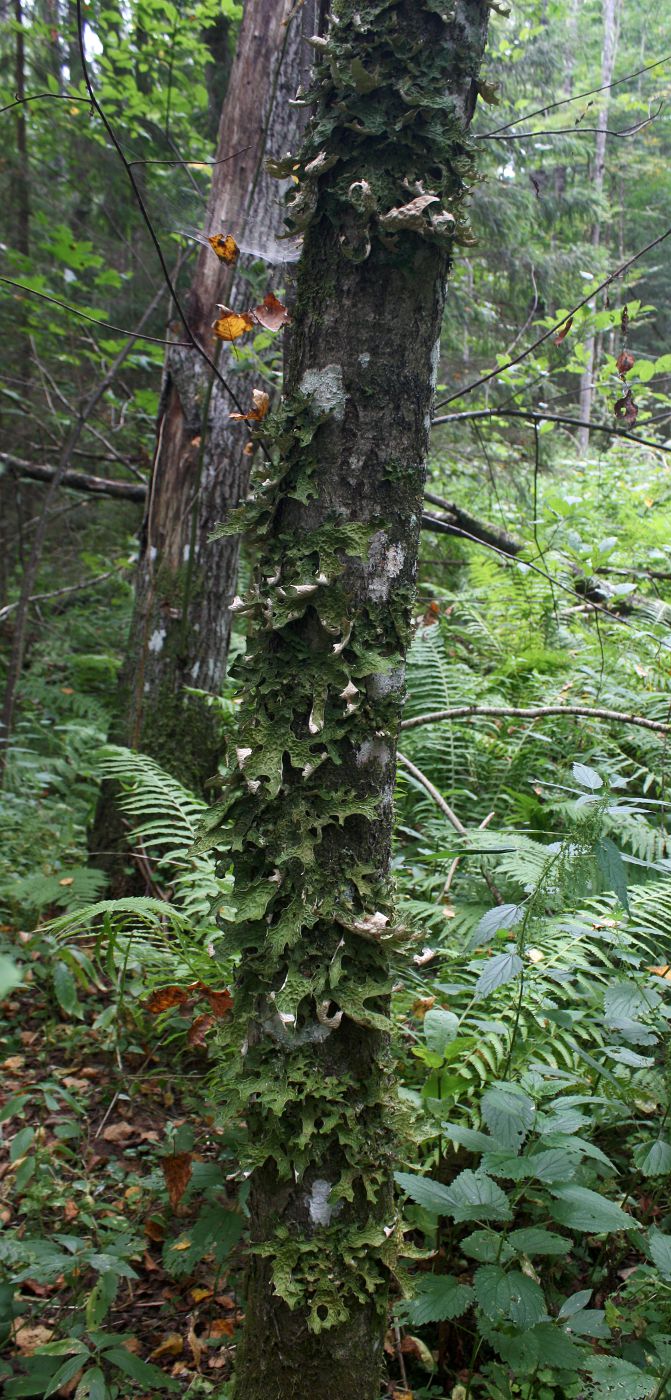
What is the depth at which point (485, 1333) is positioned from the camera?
1529mm

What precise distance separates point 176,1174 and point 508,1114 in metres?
1.03

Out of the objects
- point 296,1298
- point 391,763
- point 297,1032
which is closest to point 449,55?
point 391,763

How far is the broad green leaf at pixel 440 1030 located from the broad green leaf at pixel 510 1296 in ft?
1.52

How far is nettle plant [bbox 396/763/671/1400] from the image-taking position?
1454 millimetres

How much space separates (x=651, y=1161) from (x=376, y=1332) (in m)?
0.60

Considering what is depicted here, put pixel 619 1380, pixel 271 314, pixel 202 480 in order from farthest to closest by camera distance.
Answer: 1. pixel 202 480
2. pixel 271 314
3. pixel 619 1380

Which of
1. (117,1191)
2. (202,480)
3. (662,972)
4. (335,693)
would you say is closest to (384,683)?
(335,693)

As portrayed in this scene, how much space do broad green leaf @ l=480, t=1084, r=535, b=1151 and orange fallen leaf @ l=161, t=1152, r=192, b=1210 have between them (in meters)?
0.95

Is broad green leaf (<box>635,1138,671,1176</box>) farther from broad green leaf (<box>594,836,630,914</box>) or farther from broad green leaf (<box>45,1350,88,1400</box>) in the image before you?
broad green leaf (<box>45,1350,88,1400</box>)

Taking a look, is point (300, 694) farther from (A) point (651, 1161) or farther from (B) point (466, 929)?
(B) point (466, 929)

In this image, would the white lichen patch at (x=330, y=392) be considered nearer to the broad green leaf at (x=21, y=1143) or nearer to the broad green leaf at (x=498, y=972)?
the broad green leaf at (x=498, y=972)

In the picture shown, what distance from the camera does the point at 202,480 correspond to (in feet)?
12.0

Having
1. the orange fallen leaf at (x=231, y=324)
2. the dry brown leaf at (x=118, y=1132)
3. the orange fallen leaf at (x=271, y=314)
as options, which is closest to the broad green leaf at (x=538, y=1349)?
the dry brown leaf at (x=118, y=1132)

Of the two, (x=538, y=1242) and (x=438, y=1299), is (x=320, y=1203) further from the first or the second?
(x=538, y=1242)
